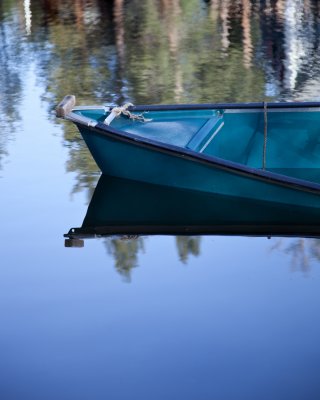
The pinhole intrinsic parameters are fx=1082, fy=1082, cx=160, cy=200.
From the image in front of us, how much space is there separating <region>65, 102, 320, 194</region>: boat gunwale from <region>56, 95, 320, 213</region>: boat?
11 mm

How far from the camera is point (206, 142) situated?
12.4 meters

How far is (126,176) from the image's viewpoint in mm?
12555

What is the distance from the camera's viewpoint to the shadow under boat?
11.4 metres

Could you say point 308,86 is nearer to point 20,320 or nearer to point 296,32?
point 296,32

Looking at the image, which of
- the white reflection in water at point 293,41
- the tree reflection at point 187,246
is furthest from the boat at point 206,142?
the white reflection in water at point 293,41

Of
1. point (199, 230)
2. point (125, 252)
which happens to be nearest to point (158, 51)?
point (199, 230)

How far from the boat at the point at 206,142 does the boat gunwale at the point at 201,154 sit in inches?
0.4

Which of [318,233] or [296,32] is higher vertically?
[318,233]

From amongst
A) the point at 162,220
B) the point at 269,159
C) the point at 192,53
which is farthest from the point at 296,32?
the point at 162,220

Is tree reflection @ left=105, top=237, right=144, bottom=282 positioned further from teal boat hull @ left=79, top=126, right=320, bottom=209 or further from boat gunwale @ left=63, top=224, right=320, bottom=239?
teal boat hull @ left=79, top=126, right=320, bottom=209

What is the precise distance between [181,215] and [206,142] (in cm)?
102

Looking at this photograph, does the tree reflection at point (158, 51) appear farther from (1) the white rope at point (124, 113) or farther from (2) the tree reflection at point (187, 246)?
(2) the tree reflection at point (187, 246)

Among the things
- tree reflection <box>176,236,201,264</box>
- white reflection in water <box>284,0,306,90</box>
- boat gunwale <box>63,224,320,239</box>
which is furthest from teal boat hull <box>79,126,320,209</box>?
white reflection in water <box>284,0,306,90</box>

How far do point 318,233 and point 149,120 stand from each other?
263 cm
